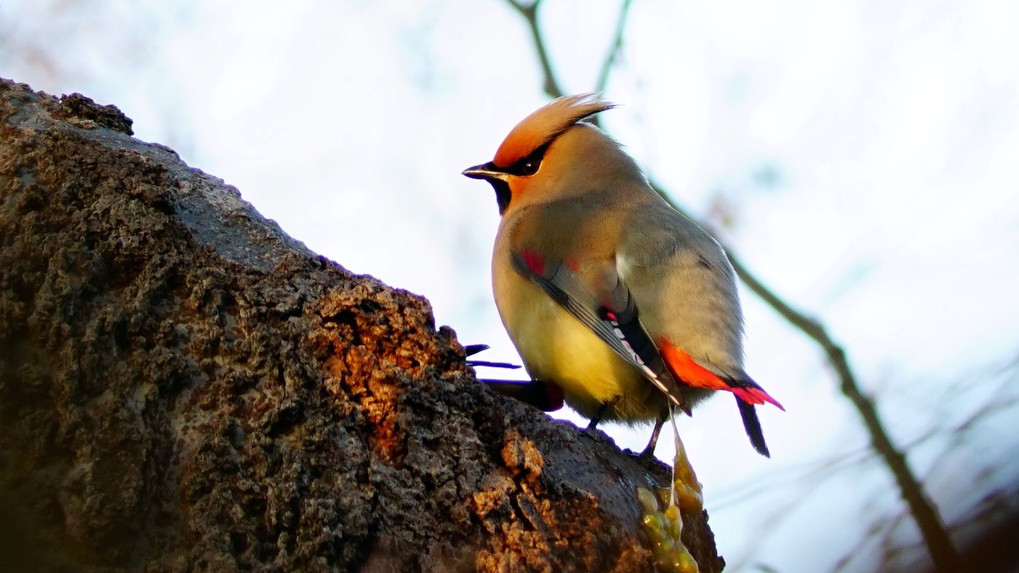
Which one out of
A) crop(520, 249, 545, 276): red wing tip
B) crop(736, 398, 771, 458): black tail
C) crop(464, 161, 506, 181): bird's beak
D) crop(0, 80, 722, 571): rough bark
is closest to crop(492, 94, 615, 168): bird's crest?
crop(464, 161, 506, 181): bird's beak

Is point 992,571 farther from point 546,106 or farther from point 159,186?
point 546,106

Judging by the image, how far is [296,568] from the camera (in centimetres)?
170

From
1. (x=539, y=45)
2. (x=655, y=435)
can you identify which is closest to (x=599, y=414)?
(x=655, y=435)

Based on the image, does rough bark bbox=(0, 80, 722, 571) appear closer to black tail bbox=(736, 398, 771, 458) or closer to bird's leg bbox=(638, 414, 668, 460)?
bird's leg bbox=(638, 414, 668, 460)

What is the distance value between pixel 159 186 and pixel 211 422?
62 cm

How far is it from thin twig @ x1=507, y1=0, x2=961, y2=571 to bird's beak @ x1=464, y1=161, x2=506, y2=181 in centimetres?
73

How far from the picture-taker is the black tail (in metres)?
3.09

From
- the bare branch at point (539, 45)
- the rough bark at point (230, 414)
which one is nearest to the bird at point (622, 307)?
the rough bark at point (230, 414)

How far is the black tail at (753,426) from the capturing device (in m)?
3.09

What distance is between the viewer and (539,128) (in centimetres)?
461

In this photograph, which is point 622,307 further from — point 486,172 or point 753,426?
point 486,172

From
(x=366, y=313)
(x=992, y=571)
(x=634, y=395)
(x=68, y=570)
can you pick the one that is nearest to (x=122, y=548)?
(x=68, y=570)

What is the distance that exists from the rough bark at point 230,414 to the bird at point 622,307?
3.05 feet

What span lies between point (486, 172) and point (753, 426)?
6.49 feet
